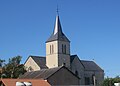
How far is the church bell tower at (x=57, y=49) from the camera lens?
3351 inches

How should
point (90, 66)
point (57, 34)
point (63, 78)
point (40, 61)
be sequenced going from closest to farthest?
point (63, 78)
point (40, 61)
point (57, 34)
point (90, 66)

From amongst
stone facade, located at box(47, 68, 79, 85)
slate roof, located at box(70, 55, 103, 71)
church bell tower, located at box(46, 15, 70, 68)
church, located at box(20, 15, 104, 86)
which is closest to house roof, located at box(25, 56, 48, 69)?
church, located at box(20, 15, 104, 86)

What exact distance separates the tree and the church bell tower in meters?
7.81

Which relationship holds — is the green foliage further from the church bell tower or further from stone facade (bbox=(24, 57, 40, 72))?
stone facade (bbox=(24, 57, 40, 72))

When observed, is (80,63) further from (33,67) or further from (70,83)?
(70,83)

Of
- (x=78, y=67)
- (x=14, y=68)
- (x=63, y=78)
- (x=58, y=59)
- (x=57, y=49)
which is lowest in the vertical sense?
(x=63, y=78)

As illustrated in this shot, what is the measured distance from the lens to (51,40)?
87.2m

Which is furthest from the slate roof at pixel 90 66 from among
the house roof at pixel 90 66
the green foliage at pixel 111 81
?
the green foliage at pixel 111 81

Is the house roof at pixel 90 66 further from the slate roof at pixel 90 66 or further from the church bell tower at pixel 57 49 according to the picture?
the church bell tower at pixel 57 49

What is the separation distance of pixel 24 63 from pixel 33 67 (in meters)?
4.79

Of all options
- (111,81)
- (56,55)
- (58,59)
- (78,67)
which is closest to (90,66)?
(78,67)

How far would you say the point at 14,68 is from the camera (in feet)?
257

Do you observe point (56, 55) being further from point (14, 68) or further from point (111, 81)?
point (111, 81)

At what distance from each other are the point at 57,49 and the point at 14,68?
12.8m
